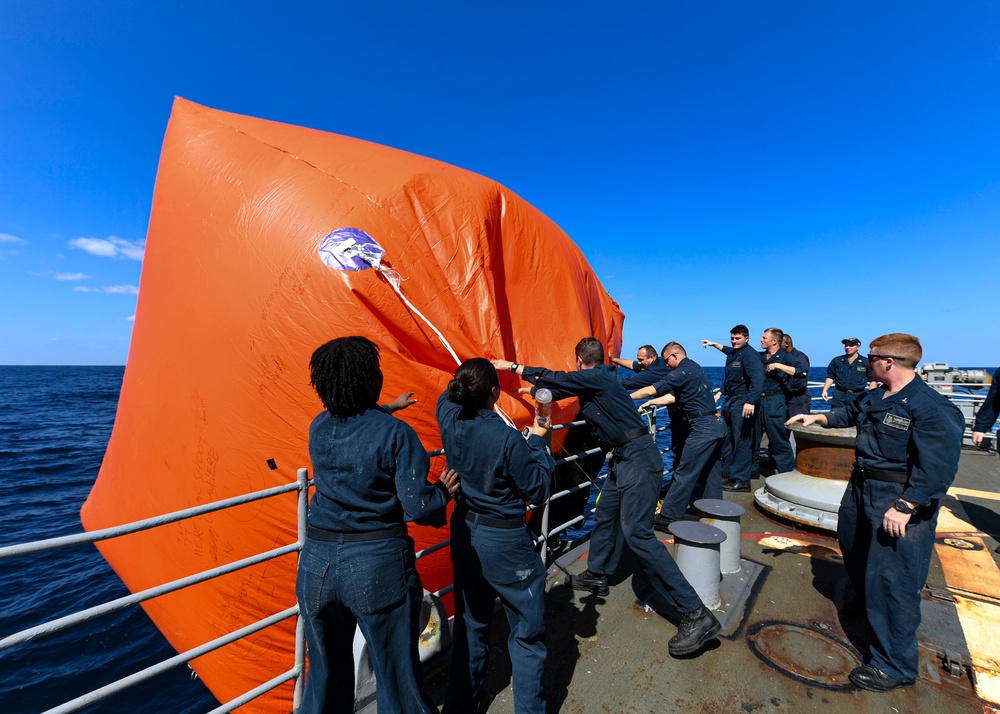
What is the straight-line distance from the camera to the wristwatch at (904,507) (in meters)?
2.81

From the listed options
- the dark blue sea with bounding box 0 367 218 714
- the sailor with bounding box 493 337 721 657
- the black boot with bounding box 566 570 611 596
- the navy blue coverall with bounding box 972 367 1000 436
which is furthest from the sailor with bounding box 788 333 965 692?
the dark blue sea with bounding box 0 367 218 714

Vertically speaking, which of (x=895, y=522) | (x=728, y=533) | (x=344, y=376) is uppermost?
(x=344, y=376)

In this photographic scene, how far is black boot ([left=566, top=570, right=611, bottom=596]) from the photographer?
3941 mm

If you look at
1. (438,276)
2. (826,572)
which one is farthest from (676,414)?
(438,276)

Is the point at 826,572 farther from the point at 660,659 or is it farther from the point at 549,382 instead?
the point at 549,382

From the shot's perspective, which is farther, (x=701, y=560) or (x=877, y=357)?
(x=701, y=560)

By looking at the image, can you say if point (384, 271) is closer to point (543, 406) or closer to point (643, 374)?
point (543, 406)

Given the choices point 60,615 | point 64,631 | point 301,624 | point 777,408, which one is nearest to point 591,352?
point 301,624

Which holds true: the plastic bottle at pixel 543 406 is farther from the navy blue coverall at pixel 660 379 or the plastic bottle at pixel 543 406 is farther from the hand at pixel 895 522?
the navy blue coverall at pixel 660 379

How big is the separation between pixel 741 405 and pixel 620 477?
13.7 ft

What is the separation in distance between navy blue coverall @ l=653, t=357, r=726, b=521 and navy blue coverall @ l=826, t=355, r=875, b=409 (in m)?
5.32

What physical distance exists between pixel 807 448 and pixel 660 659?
3947mm

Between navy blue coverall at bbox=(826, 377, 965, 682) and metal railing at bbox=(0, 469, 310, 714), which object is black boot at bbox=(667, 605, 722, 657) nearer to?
navy blue coverall at bbox=(826, 377, 965, 682)

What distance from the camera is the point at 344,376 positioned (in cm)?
209
